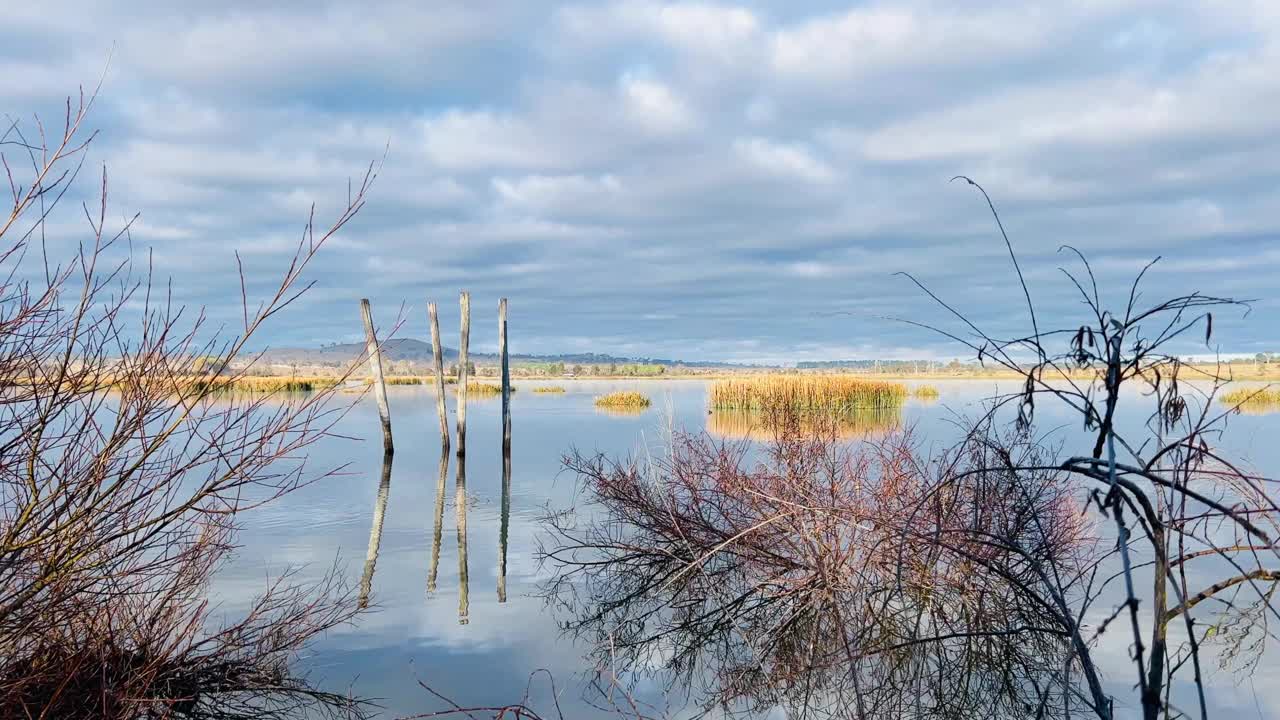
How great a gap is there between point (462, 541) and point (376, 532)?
2.10 metres

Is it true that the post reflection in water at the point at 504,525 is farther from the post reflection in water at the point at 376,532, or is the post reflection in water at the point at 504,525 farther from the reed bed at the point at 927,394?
the reed bed at the point at 927,394

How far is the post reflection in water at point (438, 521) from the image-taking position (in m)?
14.0

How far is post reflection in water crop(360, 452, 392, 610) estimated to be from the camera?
13.2 metres

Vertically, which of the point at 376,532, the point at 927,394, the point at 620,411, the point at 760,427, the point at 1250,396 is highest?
the point at 1250,396

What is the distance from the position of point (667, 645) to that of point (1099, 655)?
4310 millimetres

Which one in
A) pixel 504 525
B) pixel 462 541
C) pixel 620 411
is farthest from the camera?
pixel 620 411

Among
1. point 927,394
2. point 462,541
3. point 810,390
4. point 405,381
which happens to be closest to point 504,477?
point 462,541

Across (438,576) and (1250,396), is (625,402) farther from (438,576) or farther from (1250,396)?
(1250,396)

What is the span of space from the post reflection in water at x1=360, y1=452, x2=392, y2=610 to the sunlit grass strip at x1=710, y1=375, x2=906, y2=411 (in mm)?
16372

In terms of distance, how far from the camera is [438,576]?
14.1m

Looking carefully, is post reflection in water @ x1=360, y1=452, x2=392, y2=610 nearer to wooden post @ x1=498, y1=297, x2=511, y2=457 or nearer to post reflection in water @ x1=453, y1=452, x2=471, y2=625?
post reflection in water @ x1=453, y1=452, x2=471, y2=625

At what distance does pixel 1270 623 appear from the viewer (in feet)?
35.6

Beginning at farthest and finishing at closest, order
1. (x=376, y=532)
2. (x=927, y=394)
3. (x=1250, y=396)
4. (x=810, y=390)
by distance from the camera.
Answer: (x=927, y=394)
(x=810, y=390)
(x=376, y=532)
(x=1250, y=396)

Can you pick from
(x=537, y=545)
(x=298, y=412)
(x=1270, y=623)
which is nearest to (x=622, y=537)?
(x=537, y=545)
